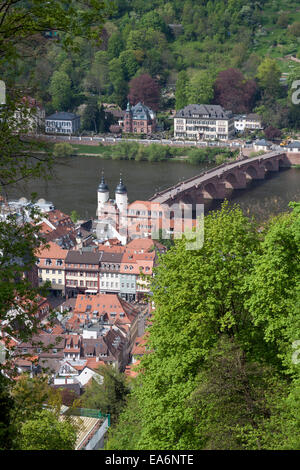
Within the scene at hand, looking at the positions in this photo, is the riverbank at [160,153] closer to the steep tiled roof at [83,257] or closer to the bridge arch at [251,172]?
the bridge arch at [251,172]

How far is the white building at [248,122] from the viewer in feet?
190

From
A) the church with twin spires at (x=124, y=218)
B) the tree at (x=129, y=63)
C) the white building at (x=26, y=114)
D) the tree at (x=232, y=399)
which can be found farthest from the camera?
the tree at (x=129, y=63)

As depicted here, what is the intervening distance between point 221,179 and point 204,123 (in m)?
14.9

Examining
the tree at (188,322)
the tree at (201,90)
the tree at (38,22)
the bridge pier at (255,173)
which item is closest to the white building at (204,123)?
the tree at (201,90)

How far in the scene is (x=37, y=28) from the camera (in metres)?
6.36

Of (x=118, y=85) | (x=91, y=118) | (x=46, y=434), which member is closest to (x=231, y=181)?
(x=91, y=118)

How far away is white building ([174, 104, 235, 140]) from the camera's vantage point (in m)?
57.2

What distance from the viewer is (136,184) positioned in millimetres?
43906

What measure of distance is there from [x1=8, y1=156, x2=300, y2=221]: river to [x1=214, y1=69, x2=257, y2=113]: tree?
35.0 ft

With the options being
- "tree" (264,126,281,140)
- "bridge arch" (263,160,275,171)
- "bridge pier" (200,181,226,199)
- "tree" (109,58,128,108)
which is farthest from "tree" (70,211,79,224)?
"tree" (109,58,128,108)

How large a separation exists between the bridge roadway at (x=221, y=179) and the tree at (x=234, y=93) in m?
10.1

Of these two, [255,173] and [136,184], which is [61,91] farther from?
[136,184]

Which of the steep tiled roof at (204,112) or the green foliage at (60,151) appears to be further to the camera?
the steep tiled roof at (204,112)
